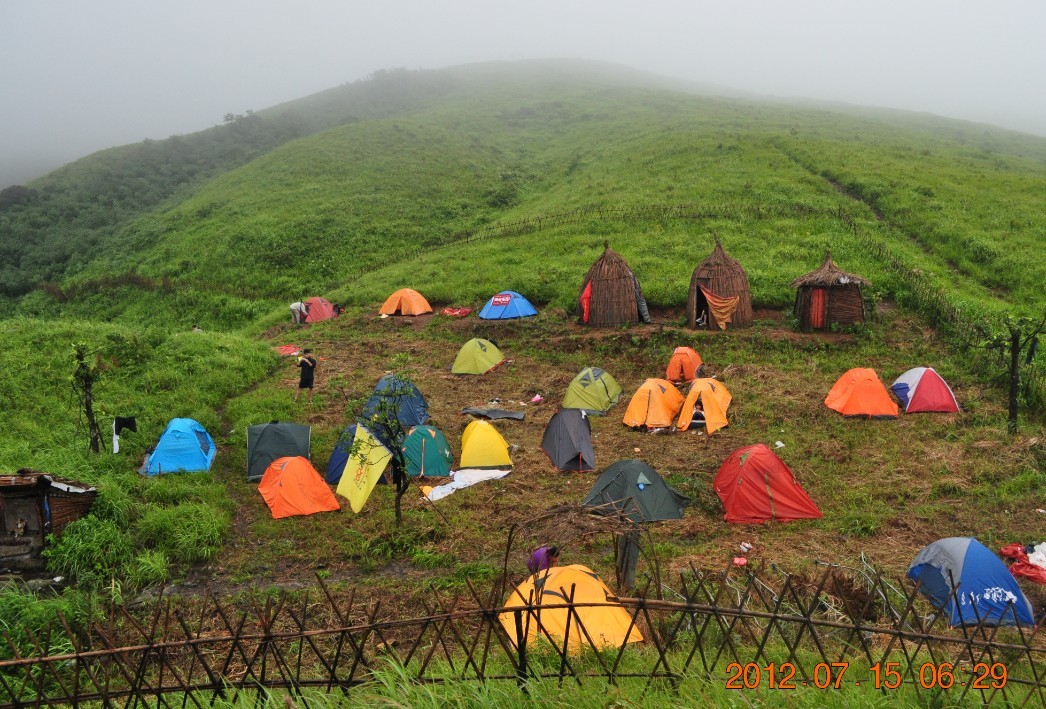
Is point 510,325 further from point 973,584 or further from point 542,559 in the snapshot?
point 973,584

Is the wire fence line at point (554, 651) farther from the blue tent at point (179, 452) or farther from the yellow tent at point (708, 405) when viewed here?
the yellow tent at point (708, 405)

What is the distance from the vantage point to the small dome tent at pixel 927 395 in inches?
531

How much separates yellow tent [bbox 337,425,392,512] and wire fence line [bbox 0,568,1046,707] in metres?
2.53

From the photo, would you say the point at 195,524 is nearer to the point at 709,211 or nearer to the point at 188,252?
the point at 709,211

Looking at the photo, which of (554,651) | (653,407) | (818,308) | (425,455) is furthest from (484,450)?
(818,308)

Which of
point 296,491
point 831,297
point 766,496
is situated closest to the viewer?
point 766,496

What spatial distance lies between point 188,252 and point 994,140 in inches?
2843

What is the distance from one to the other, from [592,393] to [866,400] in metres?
6.27

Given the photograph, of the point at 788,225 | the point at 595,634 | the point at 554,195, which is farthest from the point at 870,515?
the point at 554,195

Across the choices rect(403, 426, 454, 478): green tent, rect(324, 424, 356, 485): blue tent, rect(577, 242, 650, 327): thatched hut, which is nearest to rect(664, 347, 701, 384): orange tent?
rect(577, 242, 650, 327): thatched hut

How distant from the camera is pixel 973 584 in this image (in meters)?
7.53

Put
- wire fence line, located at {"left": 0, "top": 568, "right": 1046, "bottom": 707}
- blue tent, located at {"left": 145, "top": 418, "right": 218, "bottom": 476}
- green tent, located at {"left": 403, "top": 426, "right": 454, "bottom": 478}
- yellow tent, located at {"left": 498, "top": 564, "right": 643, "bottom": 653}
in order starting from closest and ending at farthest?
wire fence line, located at {"left": 0, "top": 568, "right": 1046, "bottom": 707}
yellow tent, located at {"left": 498, "top": 564, "right": 643, "bottom": 653}
blue tent, located at {"left": 145, "top": 418, "right": 218, "bottom": 476}
green tent, located at {"left": 403, "top": 426, "right": 454, "bottom": 478}

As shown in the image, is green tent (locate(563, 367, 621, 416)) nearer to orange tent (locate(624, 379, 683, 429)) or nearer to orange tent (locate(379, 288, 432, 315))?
orange tent (locate(624, 379, 683, 429))

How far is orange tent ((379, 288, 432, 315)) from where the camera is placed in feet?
75.2
